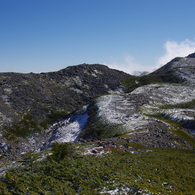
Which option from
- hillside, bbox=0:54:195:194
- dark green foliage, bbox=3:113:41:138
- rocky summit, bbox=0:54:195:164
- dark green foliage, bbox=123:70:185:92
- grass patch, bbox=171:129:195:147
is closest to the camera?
hillside, bbox=0:54:195:194

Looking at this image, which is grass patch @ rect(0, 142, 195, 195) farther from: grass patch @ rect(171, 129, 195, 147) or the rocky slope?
the rocky slope

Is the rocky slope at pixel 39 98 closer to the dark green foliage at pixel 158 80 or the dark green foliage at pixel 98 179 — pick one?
the dark green foliage at pixel 158 80

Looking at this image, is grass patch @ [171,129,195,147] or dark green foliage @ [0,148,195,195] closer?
dark green foliage @ [0,148,195,195]

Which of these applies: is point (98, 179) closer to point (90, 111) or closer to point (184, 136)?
point (184, 136)

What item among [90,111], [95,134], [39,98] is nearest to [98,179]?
[95,134]

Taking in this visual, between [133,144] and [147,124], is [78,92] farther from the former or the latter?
[133,144]

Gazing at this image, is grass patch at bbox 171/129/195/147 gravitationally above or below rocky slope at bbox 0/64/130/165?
below

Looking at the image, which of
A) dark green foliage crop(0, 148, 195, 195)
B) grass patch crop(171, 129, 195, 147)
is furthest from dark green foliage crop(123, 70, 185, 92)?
dark green foliage crop(0, 148, 195, 195)
